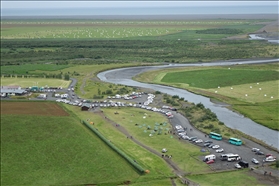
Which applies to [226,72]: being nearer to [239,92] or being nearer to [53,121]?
[239,92]

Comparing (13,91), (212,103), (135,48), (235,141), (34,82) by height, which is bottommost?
(235,141)

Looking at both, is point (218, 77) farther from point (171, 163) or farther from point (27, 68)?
point (27, 68)

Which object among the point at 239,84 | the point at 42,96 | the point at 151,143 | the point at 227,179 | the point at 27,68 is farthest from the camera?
the point at 27,68

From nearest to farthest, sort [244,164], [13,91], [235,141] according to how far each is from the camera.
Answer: [244,164] < [235,141] < [13,91]

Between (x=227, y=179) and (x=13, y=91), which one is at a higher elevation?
(x=13, y=91)

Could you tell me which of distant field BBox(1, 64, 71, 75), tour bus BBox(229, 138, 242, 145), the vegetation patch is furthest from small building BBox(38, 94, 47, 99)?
tour bus BBox(229, 138, 242, 145)

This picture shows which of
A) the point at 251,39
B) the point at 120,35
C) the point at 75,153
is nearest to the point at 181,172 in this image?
the point at 75,153

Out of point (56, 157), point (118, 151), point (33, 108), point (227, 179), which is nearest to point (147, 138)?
point (118, 151)
